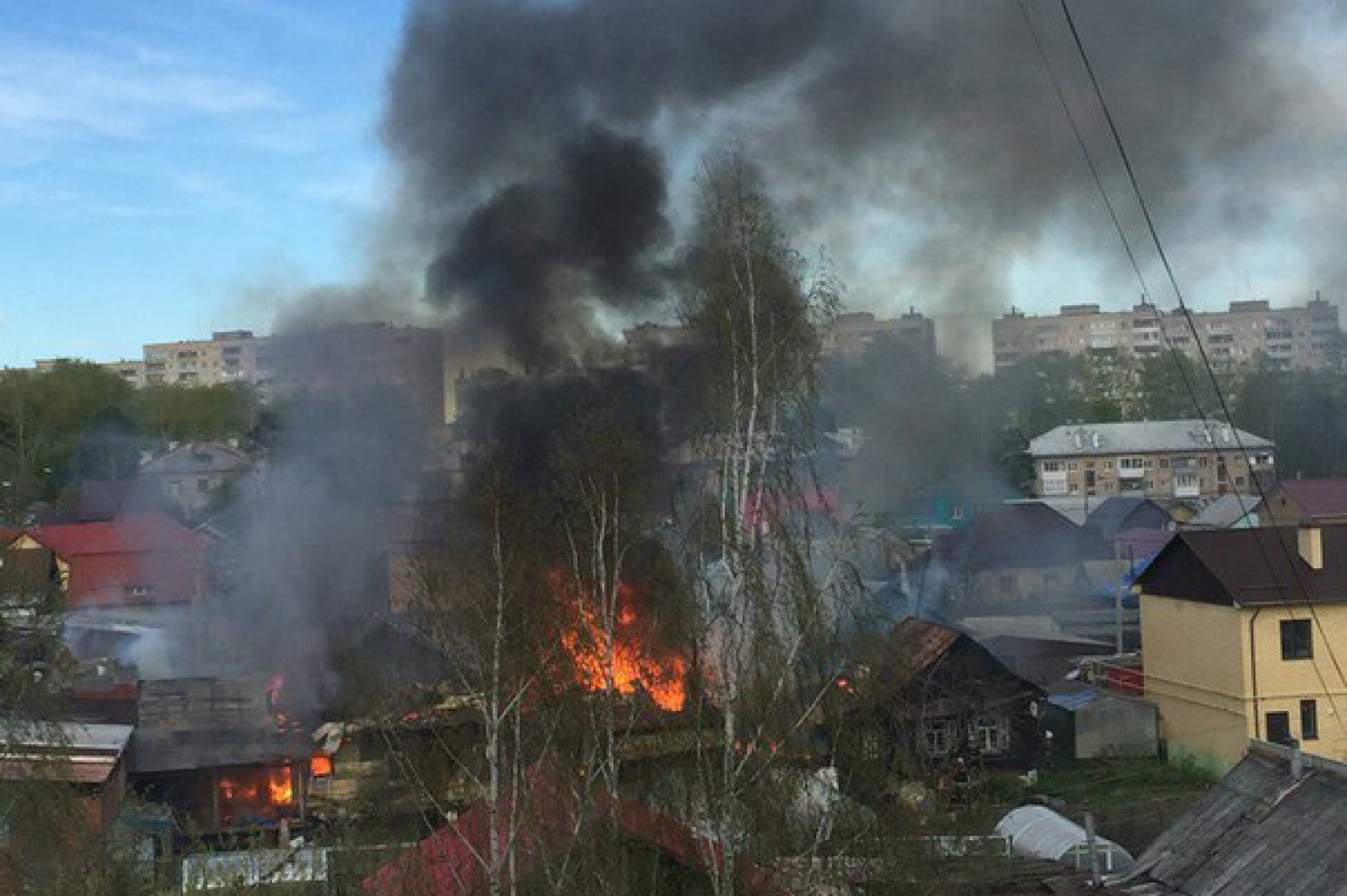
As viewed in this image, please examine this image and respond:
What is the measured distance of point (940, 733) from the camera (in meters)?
22.1

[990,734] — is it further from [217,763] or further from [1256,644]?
[217,763]

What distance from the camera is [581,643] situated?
10.4 m

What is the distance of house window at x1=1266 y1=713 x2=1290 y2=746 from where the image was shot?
2041cm

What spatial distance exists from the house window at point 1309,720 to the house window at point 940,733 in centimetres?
453

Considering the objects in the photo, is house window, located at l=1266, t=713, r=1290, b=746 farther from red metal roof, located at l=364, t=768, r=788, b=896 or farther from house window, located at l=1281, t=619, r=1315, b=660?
red metal roof, located at l=364, t=768, r=788, b=896

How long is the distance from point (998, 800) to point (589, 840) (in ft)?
37.8

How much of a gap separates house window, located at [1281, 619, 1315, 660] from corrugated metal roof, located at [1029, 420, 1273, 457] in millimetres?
39174

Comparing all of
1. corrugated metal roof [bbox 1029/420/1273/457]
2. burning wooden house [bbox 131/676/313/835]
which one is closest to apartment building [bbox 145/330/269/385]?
corrugated metal roof [bbox 1029/420/1273/457]

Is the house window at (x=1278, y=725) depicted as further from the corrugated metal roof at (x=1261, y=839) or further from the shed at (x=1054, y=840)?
the corrugated metal roof at (x=1261, y=839)

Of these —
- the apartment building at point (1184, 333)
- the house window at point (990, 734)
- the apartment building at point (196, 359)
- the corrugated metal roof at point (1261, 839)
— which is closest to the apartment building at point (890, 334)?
the apartment building at point (1184, 333)

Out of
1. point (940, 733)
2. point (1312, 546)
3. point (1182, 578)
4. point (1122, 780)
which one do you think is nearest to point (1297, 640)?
point (1312, 546)

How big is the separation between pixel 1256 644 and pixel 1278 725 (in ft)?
3.59

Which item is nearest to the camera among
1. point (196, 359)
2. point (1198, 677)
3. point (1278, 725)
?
point (1278, 725)

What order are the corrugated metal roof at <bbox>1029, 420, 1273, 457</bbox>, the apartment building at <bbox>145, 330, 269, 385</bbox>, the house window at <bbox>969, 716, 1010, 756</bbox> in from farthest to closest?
the apartment building at <bbox>145, 330, 269, 385</bbox> < the corrugated metal roof at <bbox>1029, 420, 1273, 457</bbox> < the house window at <bbox>969, 716, 1010, 756</bbox>
